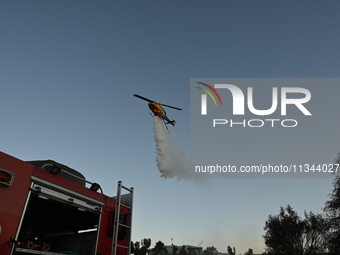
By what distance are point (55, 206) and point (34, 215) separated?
65 cm

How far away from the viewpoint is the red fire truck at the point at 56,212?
5207 mm

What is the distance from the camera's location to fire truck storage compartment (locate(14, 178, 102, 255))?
6988 mm

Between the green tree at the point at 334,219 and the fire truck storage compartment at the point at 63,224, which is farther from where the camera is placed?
the green tree at the point at 334,219

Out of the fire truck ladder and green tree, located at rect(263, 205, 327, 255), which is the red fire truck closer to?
the fire truck ladder

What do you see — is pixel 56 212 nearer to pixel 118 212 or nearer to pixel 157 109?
pixel 118 212

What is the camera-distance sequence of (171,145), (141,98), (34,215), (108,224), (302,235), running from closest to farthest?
1. (108,224)
2. (34,215)
3. (171,145)
4. (141,98)
5. (302,235)

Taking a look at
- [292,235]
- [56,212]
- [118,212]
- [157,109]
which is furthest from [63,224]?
[292,235]

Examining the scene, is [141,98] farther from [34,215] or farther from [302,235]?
[302,235]

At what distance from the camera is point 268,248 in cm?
4028

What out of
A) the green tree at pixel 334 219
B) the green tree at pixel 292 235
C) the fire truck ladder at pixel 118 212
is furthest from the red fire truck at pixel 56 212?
the green tree at pixel 292 235

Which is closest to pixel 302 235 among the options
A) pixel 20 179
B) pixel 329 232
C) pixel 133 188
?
pixel 329 232

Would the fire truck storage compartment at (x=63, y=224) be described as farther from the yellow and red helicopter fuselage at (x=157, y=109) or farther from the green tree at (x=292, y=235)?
the green tree at (x=292, y=235)

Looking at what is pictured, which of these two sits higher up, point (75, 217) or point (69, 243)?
point (75, 217)

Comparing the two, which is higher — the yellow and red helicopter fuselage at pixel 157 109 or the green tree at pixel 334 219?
the yellow and red helicopter fuselage at pixel 157 109
